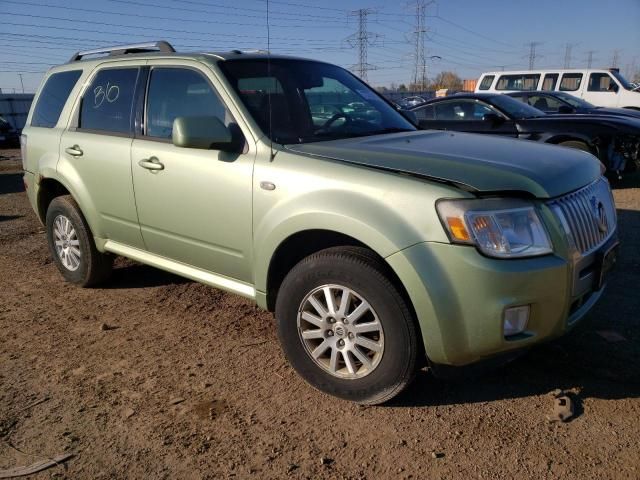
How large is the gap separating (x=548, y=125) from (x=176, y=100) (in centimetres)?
672

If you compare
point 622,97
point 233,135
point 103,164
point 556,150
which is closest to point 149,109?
point 103,164

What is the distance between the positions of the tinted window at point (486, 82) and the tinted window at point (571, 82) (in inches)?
80.5

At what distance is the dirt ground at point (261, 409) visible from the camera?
2.39 metres

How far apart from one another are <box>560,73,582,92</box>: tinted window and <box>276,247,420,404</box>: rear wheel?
52.6 ft

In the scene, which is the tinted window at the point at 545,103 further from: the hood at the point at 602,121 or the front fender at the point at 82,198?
the front fender at the point at 82,198

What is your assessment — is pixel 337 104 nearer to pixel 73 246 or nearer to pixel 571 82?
pixel 73 246

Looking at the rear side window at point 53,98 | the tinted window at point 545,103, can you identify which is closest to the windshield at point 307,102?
the rear side window at point 53,98

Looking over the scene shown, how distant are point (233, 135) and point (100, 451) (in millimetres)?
1781

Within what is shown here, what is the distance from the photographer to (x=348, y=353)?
2.80m

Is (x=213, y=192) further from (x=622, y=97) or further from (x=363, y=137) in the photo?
(x=622, y=97)

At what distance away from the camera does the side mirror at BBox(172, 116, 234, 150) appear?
9.91 ft

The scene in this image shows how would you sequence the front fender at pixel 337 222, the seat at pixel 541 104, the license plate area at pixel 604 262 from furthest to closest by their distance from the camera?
the seat at pixel 541 104
the license plate area at pixel 604 262
the front fender at pixel 337 222

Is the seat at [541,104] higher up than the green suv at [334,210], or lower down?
higher up

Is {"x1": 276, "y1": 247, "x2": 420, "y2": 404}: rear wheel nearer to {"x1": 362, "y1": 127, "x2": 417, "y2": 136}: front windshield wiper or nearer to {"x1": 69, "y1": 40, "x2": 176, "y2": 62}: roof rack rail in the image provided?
{"x1": 362, "y1": 127, "x2": 417, "y2": 136}: front windshield wiper
